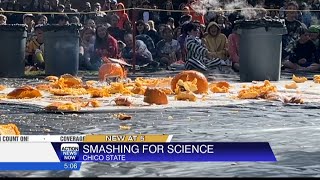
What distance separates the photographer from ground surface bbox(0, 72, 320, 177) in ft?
15.4

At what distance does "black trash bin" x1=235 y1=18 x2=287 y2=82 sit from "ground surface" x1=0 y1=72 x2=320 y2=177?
13.9 ft

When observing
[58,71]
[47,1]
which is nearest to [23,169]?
[58,71]

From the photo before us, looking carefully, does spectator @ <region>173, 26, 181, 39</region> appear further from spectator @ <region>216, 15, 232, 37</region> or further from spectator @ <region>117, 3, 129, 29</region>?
spectator @ <region>117, 3, 129, 29</region>

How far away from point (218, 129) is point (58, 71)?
8.24 metres

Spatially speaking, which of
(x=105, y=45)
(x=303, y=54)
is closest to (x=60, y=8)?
(x=105, y=45)

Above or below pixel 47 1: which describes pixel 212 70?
below

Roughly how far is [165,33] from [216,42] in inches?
62.5

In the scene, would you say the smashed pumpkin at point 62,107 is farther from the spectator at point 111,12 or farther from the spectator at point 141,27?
the spectator at point 111,12

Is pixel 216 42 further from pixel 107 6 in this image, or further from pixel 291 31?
pixel 107 6

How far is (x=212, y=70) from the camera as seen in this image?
49.1ft

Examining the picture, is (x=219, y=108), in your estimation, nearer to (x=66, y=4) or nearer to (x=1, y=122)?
(x=1, y=122)

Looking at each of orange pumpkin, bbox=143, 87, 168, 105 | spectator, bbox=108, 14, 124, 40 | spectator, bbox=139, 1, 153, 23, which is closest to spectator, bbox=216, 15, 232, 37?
spectator, bbox=139, 1, 153, 23

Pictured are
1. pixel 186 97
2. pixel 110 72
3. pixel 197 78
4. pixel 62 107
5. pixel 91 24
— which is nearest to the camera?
pixel 62 107

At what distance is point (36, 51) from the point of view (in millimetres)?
16000
